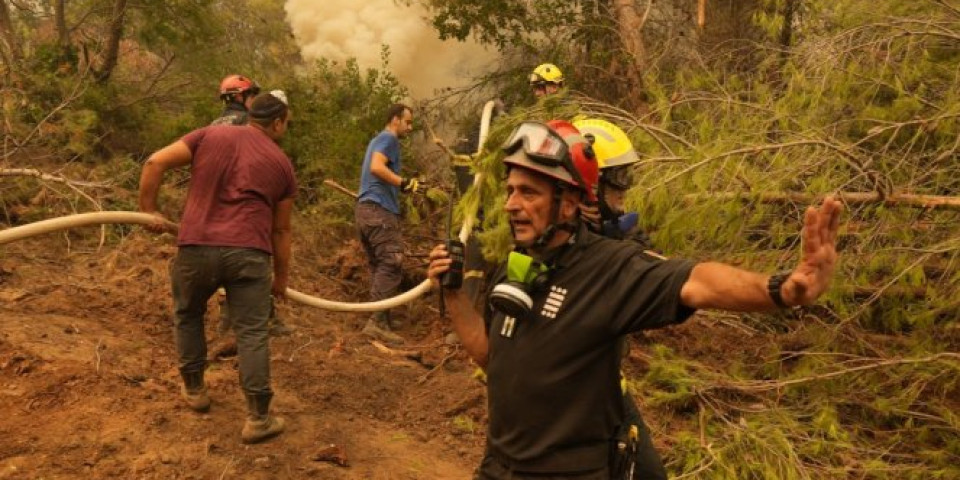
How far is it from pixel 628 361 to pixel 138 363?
11.7 feet

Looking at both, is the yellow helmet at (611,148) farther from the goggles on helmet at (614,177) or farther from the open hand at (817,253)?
the open hand at (817,253)

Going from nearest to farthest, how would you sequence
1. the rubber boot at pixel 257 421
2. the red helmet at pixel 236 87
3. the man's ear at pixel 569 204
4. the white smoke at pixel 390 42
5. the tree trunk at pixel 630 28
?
the man's ear at pixel 569 204
the rubber boot at pixel 257 421
the red helmet at pixel 236 87
the tree trunk at pixel 630 28
the white smoke at pixel 390 42

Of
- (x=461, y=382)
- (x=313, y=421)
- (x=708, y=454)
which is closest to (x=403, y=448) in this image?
(x=313, y=421)

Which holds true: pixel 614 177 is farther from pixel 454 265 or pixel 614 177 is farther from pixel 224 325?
pixel 224 325

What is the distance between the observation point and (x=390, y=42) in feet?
43.9

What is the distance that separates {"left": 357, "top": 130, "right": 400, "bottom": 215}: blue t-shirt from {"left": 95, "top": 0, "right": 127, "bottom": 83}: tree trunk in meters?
5.90

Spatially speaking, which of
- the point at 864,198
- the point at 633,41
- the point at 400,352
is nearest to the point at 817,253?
the point at 864,198

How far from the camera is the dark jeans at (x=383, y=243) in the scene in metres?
6.56

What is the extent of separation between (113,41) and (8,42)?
1.30 metres

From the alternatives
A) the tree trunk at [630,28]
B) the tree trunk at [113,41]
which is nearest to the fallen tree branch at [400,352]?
the tree trunk at [630,28]

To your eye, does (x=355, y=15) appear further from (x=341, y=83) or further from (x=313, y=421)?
(x=313, y=421)

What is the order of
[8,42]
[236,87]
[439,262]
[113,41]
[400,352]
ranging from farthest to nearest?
1. [113,41]
2. [8,42]
3. [400,352]
4. [236,87]
5. [439,262]

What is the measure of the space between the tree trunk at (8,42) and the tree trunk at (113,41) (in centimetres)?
100

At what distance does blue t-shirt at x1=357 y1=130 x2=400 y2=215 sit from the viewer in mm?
6465
